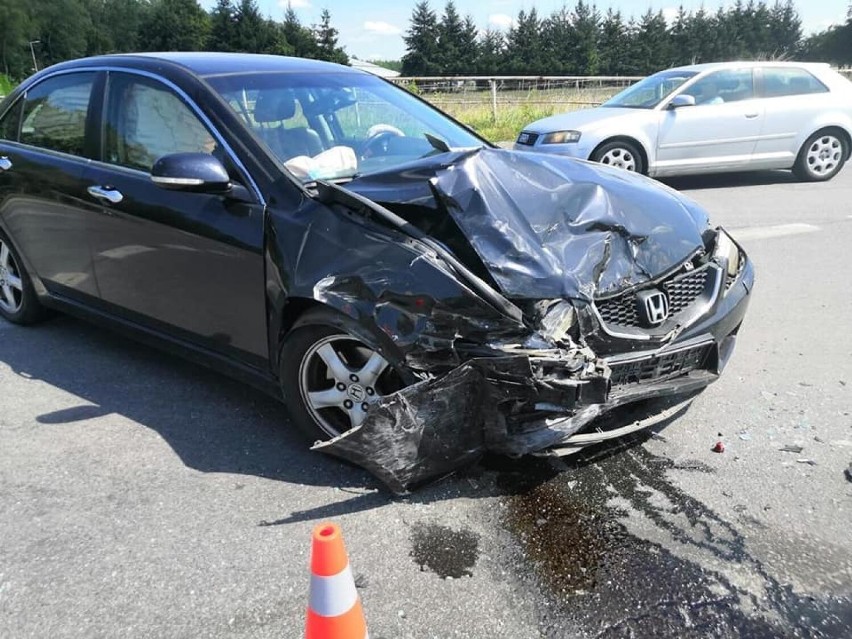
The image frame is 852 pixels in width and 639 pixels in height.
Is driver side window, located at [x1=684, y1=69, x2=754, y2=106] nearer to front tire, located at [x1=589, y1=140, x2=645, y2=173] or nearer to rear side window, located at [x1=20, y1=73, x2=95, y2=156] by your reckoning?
front tire, located at [x1=589, y1=140, x2=645, y2=173]

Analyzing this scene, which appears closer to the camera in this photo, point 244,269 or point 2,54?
point 244,269

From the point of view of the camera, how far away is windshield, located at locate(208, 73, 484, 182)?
3482mm

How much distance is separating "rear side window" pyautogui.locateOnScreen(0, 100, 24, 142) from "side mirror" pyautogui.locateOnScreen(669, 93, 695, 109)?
769cm

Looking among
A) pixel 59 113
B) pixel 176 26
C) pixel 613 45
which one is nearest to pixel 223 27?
pixel 176 26

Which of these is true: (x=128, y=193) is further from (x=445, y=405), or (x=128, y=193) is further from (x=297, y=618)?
(x=297, y=618)

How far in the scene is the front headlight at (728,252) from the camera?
345 centimetres

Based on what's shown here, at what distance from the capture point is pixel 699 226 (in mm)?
3525

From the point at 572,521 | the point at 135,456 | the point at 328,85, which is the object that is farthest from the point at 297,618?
the point at 328,85

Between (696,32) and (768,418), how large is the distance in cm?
8420

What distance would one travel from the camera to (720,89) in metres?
9.71

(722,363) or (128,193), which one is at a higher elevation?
(128,193)

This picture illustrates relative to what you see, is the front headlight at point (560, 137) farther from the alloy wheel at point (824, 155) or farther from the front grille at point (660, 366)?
the front grille at point (660, 366)

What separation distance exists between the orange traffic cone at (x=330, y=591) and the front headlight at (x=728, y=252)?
238cm

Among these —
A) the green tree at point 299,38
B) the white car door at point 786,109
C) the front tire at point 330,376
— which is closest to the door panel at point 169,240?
the front tire at point 330,376
